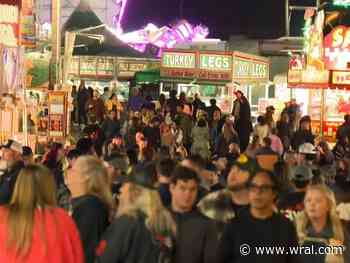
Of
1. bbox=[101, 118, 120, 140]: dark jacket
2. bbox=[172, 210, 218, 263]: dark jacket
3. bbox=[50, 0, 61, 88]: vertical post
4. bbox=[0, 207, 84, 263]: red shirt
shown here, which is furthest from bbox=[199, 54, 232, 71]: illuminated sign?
bbox=[0, 207, 84, 263]: red shirt

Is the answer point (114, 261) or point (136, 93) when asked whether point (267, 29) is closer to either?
point (136, 93)

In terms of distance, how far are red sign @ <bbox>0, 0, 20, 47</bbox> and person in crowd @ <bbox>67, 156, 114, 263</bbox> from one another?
39.8 ft

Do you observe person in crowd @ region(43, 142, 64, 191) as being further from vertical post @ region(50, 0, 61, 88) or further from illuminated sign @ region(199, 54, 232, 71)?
illuminated sign @ region(199, 54, 232, 71)

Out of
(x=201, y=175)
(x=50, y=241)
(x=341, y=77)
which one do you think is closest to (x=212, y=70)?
(x=341, y=77)

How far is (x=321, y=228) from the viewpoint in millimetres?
7051

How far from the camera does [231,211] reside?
6.95m

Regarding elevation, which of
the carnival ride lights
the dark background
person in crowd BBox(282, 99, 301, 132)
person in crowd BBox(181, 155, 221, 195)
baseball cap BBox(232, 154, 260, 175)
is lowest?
person in crowd BBox(181, 155, 221, 195)

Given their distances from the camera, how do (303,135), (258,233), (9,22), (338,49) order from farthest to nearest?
(338,49)
(303,135)
(9,22)
(258,233)

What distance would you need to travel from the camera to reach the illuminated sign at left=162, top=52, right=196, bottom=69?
30.2 m

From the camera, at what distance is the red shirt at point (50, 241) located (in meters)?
5.49

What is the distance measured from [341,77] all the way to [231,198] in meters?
19.1

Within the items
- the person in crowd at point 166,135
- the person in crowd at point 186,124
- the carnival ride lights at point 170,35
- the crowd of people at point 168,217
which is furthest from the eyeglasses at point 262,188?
the carnival ride lights at point 170,35

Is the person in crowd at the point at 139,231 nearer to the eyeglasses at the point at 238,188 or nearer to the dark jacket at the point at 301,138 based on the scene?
the eyeglasses at the point at 238,188

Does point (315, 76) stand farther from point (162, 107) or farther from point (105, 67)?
point (105, 67)
